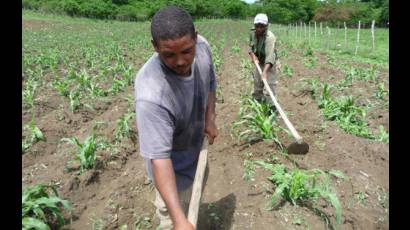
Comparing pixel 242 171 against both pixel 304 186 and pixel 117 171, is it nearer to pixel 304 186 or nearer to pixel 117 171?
pixel 304 186

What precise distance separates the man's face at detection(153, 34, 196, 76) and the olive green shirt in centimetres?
413

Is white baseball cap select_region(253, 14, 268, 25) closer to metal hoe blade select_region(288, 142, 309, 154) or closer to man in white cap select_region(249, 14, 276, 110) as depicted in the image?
man in white cap select_region(249, 14, 276, 110)

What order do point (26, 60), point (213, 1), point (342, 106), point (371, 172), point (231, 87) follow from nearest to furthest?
point (371, 172) < point (342, 106) < point (231, 87) < point (26, 60) < point (213, 1)

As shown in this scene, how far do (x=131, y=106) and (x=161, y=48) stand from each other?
5.25 m

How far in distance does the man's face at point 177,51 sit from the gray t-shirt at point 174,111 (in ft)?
0.36

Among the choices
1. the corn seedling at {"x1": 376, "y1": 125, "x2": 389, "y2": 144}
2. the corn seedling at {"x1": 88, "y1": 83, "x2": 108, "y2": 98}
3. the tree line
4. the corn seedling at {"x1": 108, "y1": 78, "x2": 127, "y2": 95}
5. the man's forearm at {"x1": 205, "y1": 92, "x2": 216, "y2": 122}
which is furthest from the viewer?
the tree line

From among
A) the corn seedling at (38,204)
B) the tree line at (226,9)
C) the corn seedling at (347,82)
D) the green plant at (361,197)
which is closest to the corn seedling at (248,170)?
the green plant at (361,197)

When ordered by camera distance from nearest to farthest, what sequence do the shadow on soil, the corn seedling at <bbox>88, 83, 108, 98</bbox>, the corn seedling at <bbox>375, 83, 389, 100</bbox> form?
the shadow on soil
the corn seedling at <bbox>375, 83, 389, 100</bbox>
the corn seedling at <bbox>88, 83, 108, 98</bbox>

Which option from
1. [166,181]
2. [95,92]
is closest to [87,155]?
[166,181]

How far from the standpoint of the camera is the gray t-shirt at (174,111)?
1986 millimetres

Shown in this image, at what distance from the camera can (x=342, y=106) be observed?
6129 mm

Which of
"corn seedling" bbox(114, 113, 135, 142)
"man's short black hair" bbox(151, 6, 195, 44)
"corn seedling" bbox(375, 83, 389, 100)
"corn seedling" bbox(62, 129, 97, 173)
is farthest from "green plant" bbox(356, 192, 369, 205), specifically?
"corn seedling" bbox(375, 83, 389, 100)

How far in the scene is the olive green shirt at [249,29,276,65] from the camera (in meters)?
6.01
